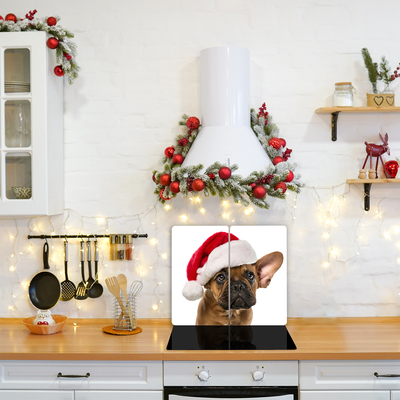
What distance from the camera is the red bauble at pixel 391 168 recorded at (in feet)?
7.50

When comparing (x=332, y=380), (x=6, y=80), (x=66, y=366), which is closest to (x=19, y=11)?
(x=6, y=80)

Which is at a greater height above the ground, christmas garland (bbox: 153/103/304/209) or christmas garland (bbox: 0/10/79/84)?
christmas garland (bbox: 0/10/79/84)

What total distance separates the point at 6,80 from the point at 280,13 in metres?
1.41

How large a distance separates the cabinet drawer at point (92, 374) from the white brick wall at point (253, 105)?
49 cm

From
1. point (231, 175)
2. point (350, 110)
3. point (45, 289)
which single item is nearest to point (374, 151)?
point (350, 110)

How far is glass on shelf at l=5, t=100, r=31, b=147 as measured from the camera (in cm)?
213

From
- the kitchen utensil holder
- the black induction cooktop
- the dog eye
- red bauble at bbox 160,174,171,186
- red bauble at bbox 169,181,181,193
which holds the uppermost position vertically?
red bauble at bbox 160,174,171,186

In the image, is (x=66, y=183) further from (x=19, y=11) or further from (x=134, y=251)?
(x=19, y=11)

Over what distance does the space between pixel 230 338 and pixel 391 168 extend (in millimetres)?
1155

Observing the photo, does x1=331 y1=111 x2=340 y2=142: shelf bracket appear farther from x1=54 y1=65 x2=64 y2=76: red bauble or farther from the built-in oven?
x1=54 y1=65 x2=64 y2=76: red bauble

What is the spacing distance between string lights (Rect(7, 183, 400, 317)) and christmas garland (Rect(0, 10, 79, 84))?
747 mm

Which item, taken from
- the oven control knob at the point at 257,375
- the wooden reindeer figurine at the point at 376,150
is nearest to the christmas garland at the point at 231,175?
the wooden reindeer figurine at the point at 376,150

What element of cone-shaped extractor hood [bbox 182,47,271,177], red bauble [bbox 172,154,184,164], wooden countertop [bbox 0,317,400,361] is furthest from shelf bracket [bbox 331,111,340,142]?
wooden countertop [bbox 0,317,400,361]

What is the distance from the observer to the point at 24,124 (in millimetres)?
2139
